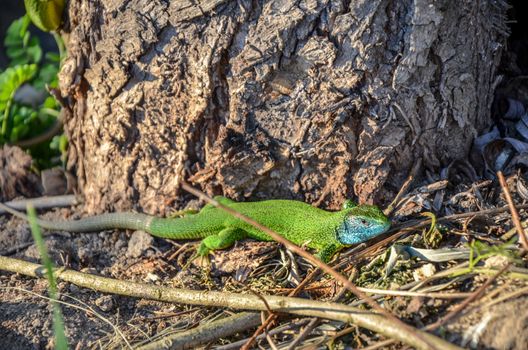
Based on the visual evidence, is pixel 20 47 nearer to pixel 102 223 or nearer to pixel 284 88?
pixel 102 223

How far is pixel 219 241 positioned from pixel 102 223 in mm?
921

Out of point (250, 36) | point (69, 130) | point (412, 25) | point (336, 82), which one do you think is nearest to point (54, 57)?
point (69, 130)

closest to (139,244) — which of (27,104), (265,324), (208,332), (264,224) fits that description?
(264,224)

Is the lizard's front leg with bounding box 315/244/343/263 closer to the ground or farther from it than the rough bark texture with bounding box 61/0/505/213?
closer to the ground

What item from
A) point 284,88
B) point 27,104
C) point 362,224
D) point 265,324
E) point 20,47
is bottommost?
point 265,324

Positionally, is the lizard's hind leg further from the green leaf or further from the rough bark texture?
the green leaf

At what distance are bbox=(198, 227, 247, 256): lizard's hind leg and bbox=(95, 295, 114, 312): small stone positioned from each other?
2.17 feet

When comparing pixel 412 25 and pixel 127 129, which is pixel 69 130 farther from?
pixel 412 25

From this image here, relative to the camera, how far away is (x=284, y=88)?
135 inches

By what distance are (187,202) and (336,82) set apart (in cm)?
143

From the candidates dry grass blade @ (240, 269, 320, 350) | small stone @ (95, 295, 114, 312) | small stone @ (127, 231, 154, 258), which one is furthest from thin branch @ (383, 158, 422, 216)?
small stone @ (95, 295, 114, 312)

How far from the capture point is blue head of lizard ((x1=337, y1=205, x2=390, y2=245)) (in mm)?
3328

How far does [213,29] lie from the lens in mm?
3406

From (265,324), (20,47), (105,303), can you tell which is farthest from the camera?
(20,47)
